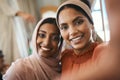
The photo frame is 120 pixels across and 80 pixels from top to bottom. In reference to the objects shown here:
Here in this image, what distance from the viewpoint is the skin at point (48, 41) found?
0.36 metres

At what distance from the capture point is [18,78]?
0.33m

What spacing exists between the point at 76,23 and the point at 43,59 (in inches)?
4.1

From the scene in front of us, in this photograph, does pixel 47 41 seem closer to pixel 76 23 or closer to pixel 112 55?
pixel 76 23

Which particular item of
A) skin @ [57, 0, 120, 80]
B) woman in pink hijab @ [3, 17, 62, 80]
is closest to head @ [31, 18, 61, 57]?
woman in pink hijab @ [3, 17, 62, 80]

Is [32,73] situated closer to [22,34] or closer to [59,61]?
[59,61]

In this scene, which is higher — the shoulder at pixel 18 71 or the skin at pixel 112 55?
the skin at pixel 112 55

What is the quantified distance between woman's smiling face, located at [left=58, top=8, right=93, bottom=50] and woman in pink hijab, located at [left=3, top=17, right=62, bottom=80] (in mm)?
50

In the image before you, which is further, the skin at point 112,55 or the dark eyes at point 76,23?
the dark eyes at point 76,23

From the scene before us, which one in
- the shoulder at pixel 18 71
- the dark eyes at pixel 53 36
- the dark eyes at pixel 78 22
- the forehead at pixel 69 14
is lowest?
the shoulder at pixel 18 71

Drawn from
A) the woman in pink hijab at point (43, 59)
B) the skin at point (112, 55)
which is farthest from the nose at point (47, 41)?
the skin at point (112, 55)

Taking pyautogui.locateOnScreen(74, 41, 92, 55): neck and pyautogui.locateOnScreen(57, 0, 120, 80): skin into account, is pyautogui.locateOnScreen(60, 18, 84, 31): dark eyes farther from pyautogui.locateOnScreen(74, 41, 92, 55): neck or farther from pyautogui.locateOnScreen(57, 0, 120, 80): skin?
pyautogui.locateOnScreen(57, 0, 120, 80): skin

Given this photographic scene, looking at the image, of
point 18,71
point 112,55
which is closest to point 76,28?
point 18,71

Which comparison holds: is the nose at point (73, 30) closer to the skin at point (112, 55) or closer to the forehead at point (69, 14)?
the forehead at point (69, 14)

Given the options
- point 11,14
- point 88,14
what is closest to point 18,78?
point 88,14
